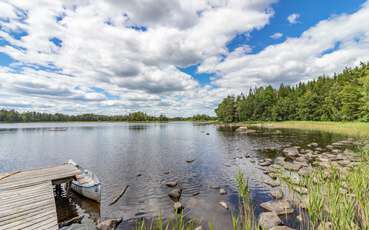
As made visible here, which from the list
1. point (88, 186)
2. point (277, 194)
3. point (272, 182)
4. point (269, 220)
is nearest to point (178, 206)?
point (269, 220)

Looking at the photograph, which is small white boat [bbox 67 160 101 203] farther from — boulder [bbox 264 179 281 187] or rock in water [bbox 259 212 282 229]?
boulder [bbox 264 179 281 187]

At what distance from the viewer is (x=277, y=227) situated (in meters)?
7.24

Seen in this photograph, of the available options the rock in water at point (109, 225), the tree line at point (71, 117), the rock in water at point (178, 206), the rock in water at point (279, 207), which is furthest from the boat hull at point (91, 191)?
the tree line at point (71, 117)

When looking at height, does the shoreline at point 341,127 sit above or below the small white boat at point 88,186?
above

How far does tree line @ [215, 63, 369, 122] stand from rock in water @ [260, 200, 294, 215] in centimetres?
4175

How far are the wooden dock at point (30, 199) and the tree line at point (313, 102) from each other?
5131cm

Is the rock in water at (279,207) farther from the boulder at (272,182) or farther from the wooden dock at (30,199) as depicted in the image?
the wooden dock at (30,199)

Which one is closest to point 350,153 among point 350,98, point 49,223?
point 49,223

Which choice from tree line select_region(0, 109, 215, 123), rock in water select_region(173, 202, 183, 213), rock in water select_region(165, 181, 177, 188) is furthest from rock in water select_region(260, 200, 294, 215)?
tree line select_region(0, 109, 215, 123)

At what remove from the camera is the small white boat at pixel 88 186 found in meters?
10.8

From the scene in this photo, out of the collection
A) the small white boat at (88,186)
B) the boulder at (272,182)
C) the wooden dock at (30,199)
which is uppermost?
the wooden dock at (30,199)

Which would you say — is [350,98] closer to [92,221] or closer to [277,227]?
[277,227]

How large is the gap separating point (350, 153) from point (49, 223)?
88.0 feet

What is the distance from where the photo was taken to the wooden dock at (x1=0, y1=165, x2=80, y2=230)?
21.1 ft
